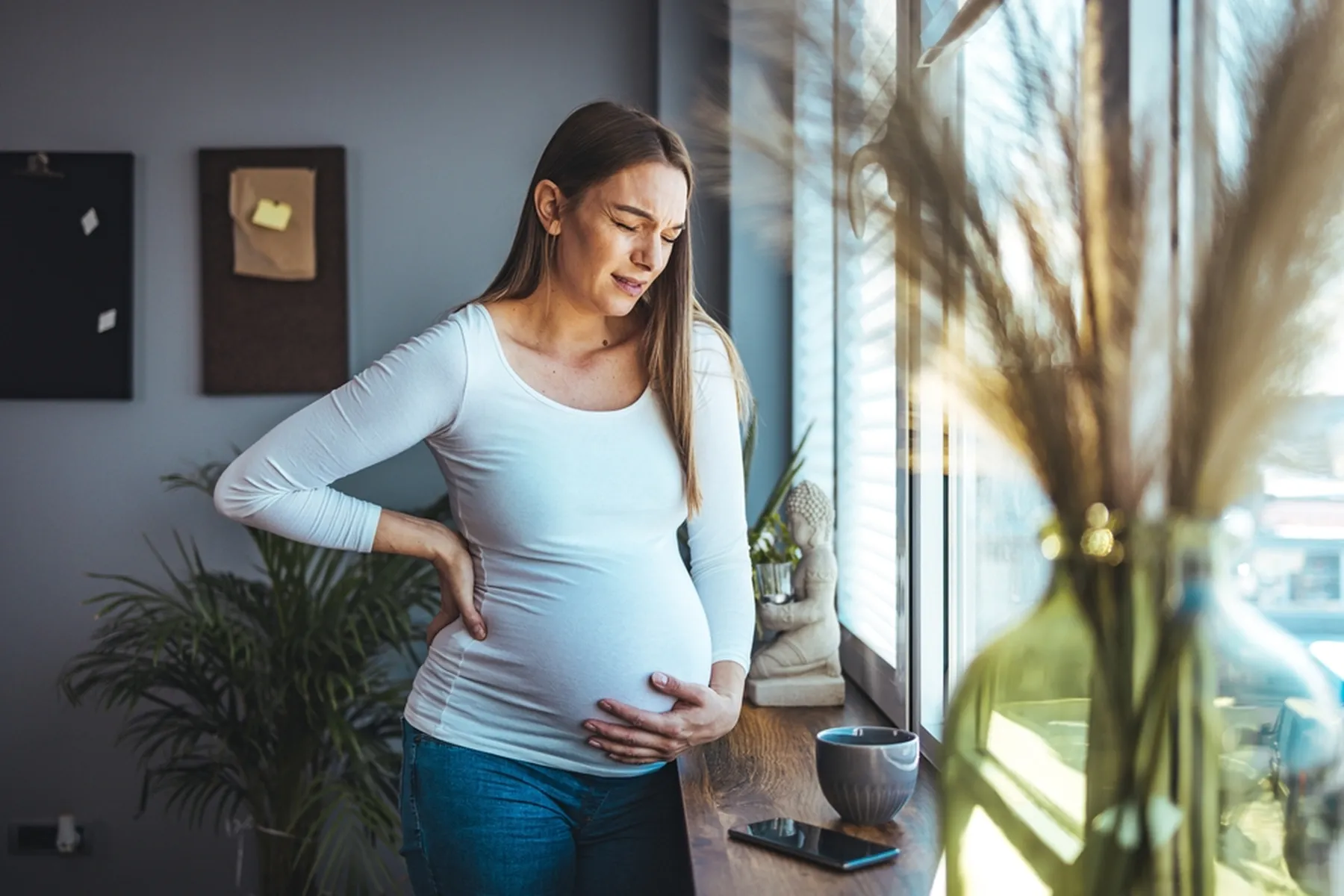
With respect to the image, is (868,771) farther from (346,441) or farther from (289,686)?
(289,686)

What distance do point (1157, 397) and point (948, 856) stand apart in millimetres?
224

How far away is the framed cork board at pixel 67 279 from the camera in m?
3.14

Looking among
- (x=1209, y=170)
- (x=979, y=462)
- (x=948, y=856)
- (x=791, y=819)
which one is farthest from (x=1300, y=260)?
(x=791, y=819)

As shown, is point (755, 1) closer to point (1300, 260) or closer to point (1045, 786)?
point (1300, 260)

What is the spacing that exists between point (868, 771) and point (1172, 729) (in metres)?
0.86

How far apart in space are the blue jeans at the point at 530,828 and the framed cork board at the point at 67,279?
6.83 feet

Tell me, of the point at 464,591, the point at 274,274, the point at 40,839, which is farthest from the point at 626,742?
the point at 40,839

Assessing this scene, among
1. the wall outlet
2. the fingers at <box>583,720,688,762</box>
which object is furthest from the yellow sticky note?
the fingers at <box>583,720,688,762</box>

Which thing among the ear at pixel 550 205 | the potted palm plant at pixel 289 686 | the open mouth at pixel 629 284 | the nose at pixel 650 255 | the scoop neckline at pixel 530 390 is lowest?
the potted palm plant at pixel 289 686

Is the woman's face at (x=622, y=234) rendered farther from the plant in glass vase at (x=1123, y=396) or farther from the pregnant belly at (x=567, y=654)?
the plant in glass vase at (x=1123, y=396)

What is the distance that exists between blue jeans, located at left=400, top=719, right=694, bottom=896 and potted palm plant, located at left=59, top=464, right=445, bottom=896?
1.17 m

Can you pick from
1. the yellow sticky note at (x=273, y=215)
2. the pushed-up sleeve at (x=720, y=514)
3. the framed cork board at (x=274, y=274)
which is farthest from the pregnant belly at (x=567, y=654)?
the yellow sticky note at (x=273, y=215)

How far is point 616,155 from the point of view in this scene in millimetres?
1451

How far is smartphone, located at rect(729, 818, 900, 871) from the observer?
1205 millimetres
